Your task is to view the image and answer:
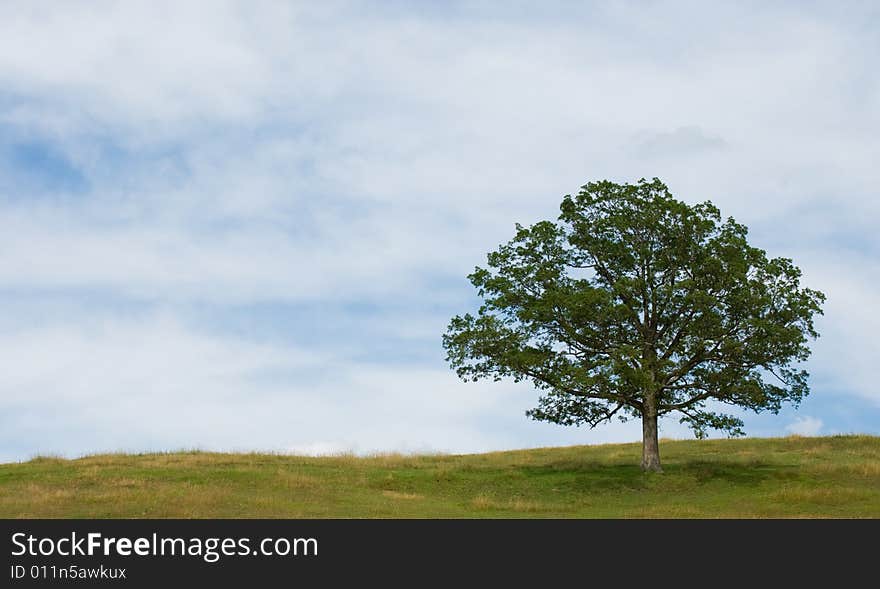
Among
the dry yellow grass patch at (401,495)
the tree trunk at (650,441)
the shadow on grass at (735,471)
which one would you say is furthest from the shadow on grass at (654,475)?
the dry yellow grass patch at (401,495)

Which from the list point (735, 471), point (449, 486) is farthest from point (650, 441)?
point (449, 486)

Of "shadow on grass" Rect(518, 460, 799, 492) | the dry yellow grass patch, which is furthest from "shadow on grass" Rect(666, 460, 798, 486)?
the dry yellow grass patch

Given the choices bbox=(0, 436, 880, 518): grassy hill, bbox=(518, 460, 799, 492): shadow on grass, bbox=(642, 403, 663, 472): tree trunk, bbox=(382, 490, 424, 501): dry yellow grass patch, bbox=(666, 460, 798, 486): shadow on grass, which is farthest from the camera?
bbox=(642, 403, 663, 472): tree trunk

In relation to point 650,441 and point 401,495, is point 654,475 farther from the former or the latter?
point 401,495

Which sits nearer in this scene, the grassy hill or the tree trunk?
the grassy hill

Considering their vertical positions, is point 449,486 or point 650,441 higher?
point 650,441

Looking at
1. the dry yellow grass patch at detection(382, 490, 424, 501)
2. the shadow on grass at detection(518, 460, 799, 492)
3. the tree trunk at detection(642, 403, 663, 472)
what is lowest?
the dry yellow grass patch at detection(382, 490, 424, 501)

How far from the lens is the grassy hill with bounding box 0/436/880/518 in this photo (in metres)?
38.3

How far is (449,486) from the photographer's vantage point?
154 ft

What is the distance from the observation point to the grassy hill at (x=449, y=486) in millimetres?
38281

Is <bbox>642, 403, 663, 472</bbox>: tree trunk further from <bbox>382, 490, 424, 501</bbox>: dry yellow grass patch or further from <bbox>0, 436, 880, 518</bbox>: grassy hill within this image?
<bbox>382, 490, 424, 501</bbox>: dry yellow grass patch
